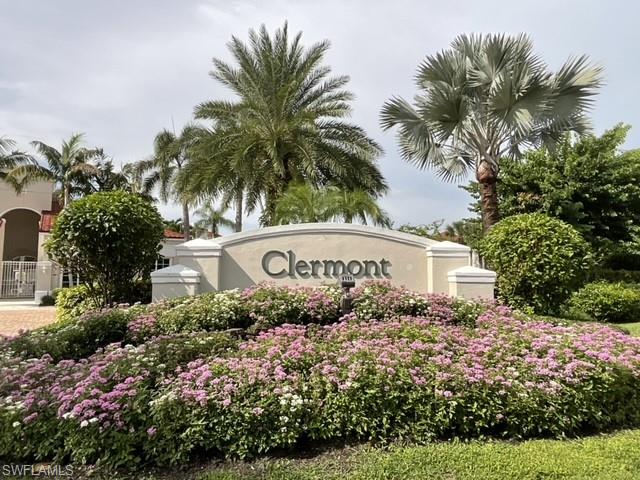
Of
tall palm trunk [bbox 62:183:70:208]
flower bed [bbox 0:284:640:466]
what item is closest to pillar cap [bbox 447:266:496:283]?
flower bed [bbox 0:284:640:466]

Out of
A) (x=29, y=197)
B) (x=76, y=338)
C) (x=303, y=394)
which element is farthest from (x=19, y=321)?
(x=29, y=197)

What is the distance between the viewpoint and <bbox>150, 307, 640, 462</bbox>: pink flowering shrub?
3.57 metres

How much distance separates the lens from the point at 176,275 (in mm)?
9070

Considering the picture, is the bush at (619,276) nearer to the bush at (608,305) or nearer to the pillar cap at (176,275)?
the bush at (608,305)

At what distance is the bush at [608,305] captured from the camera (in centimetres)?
1164

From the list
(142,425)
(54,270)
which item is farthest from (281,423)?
(54,270)

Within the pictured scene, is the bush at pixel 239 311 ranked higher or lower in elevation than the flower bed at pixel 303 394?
higher

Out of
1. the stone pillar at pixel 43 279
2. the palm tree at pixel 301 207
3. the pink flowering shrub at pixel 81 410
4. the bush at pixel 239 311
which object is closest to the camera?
the pink flowering shrub at pixel 81 410

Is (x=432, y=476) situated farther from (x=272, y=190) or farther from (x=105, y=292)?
(x=272, y=190)

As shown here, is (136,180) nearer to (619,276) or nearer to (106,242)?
(106,242)

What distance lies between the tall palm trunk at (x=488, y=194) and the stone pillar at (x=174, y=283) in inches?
302

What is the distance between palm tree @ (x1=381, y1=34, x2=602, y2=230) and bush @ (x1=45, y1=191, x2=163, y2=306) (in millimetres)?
7664

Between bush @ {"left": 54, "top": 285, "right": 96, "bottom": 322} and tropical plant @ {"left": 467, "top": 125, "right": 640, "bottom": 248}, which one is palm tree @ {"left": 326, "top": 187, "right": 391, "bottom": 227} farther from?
bush @ {"left": 54, "top": 285, "right": 96, "bottom": 322}

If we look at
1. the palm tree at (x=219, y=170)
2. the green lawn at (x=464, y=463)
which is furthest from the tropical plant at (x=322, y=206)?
the green lawn at (x=464, y=463)
